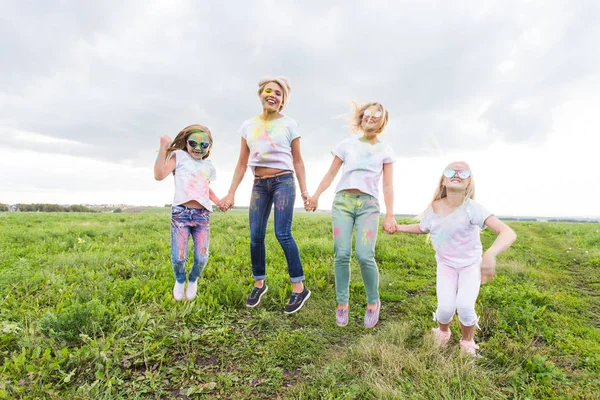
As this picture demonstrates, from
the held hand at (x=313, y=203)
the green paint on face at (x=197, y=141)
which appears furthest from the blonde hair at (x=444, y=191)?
the green paint on face at (x=197, y=141)

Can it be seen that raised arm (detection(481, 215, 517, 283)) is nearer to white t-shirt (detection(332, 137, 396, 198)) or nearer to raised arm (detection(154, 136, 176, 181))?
white t-shirt (detection(332, 137, 396, 198))

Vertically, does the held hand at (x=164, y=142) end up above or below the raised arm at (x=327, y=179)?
above

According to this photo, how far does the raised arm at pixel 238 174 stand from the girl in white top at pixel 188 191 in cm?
14

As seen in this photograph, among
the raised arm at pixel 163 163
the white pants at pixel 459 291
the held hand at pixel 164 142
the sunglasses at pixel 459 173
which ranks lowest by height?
the white pants at pixel 459 291

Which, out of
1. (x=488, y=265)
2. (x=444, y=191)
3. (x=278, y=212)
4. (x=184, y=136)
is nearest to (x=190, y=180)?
(x=184, y=136)

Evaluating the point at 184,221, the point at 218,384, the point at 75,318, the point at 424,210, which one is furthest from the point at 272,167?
the point at 75,318

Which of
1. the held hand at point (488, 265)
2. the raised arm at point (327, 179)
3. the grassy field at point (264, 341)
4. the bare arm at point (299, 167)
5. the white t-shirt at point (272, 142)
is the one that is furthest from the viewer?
the bare arm at point (299, 167)

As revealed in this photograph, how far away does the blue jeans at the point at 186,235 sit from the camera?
4.53 m

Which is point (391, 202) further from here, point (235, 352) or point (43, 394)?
point (43, 394)

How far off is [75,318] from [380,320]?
3956mm

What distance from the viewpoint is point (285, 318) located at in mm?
4559

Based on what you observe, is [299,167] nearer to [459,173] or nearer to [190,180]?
[190,180]

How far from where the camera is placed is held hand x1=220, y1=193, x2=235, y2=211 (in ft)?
15.9

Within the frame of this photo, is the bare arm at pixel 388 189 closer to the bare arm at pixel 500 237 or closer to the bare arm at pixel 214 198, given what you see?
the bare arm at pixel 500 237
